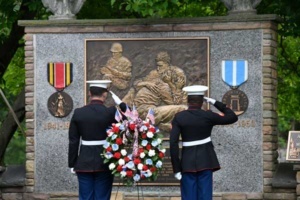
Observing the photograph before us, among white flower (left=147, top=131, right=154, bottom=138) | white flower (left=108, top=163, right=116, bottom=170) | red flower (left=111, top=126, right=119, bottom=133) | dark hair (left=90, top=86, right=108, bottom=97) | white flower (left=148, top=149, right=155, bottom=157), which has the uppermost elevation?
dark hair (left=90, top=86, right=108, bottom=97)

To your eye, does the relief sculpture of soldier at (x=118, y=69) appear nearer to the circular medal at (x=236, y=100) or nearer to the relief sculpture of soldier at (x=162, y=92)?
the relief sculpture of soldier at (x=162, y=92)

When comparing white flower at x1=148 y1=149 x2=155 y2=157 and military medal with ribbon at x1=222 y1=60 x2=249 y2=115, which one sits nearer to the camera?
white flower at x1=148 y1=149 x2=155 y2=157

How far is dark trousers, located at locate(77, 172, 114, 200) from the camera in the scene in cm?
1675

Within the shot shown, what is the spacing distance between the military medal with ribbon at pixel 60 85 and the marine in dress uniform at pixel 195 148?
3598 millimetres

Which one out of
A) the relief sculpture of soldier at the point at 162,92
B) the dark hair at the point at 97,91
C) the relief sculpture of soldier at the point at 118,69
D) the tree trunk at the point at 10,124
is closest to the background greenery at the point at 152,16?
the tree trunk at the point at 10,124

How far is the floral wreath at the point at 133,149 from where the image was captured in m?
16.6

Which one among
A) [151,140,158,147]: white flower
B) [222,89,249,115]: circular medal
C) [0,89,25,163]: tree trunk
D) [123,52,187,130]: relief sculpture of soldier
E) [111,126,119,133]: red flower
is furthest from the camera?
[0,89,25,163]: tree trunk

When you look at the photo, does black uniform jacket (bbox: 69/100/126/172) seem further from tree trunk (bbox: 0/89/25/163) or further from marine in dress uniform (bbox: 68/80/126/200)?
tree trunk (bbox: 0/89/25/163)

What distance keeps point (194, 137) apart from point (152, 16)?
7.86 meters

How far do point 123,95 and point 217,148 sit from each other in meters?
1.73

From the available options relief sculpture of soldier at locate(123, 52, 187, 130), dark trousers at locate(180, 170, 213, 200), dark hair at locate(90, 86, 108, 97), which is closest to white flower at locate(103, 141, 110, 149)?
dark hair at locate(90, 86, 108, 97)

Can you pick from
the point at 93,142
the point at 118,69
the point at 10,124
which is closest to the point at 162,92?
the point at 118,69

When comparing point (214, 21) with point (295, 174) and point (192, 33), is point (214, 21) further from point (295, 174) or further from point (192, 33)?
point (295, 174)

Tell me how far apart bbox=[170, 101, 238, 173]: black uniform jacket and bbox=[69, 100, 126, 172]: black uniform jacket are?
2.66ft
